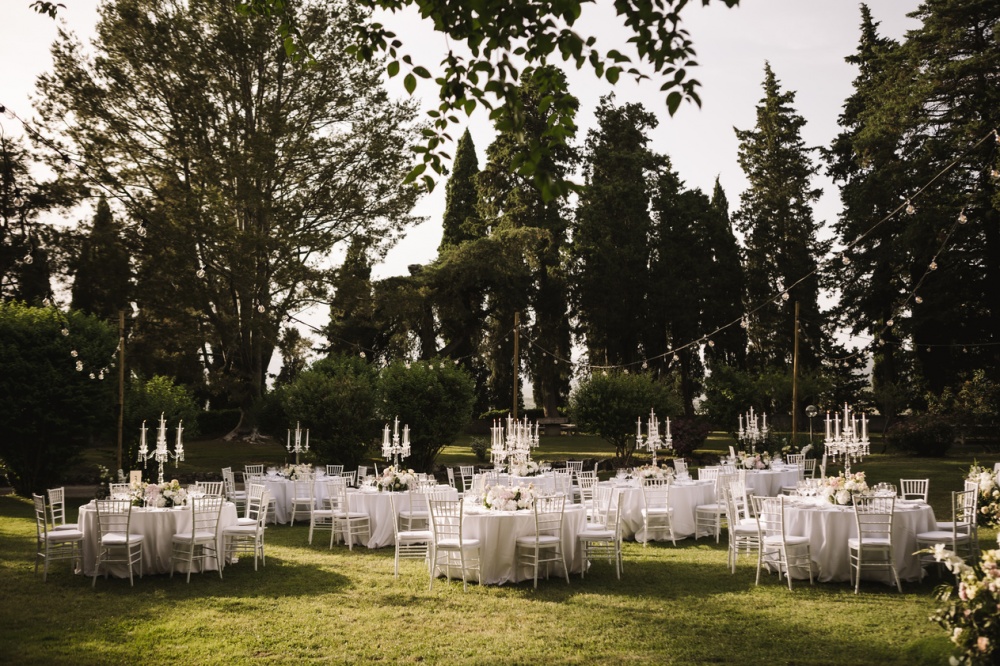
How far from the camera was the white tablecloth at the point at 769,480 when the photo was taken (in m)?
16.4

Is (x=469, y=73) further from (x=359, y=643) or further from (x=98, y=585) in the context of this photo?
(x=98, y=585)

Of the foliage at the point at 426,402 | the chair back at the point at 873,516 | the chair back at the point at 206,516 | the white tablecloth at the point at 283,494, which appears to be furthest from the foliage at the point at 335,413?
the chair back at the point at 873,516

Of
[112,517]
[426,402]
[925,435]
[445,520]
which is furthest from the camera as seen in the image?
[925,435]

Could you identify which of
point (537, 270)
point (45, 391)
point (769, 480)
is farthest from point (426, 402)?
point (537, 270)

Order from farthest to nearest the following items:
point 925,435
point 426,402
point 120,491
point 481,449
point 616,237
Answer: point 616,237 < point 481,449 < point 925,435 < point 426,402 < point 120,491

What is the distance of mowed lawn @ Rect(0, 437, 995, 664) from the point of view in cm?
669

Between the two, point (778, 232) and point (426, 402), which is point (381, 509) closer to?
point (426, 402)

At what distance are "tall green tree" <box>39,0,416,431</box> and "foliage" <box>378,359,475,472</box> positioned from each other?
20.7ft

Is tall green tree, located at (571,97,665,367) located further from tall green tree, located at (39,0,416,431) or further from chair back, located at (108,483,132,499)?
chair back, located at (108,483,132,499)

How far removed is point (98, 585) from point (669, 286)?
3294cm

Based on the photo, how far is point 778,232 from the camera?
134ft

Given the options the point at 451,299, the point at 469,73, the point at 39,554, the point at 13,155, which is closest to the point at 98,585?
the point at 39,554

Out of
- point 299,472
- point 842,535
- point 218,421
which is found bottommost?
point 842,535

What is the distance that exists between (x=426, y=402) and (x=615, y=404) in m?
5.93
